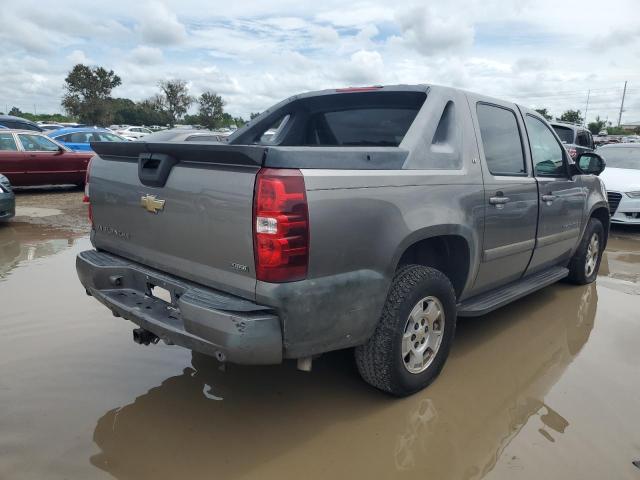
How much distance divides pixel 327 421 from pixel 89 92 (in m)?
53.0

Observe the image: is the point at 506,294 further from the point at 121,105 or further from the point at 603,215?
the point at 121,105

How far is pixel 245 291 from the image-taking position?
2355mm

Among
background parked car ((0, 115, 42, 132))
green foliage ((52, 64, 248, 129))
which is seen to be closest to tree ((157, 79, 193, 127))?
green foliage ((52, 64, 248, 129))

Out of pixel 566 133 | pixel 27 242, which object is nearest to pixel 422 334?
pixel 27 242

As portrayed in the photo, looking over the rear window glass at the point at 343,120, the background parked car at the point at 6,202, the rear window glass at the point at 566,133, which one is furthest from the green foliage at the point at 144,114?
the rear window glass at the point at 343,120

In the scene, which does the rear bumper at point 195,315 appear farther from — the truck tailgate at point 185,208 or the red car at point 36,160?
the red car at point 36,160

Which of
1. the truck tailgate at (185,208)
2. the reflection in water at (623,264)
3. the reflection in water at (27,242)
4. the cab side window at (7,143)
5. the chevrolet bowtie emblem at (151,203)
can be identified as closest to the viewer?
the truck tailgate at (185,208)

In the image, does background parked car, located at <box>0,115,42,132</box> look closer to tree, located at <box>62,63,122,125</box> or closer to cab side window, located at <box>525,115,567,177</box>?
cab side window, located at <box>525,115,567,177</box>

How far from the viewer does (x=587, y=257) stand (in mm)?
5332

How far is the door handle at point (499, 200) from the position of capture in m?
3.40

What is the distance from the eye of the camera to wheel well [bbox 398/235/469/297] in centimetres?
322

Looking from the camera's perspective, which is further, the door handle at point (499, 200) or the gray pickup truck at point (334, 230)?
the door handle at point (499, 200)

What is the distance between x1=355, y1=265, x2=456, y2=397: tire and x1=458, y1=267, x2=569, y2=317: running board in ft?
1.01

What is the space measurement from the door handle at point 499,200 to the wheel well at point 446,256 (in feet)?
1.30
